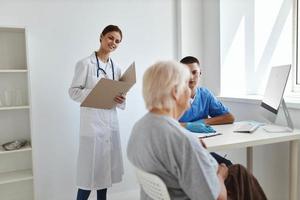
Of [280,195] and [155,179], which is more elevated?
[155,179]

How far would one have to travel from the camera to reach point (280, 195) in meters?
2.30

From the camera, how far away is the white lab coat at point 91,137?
217cm

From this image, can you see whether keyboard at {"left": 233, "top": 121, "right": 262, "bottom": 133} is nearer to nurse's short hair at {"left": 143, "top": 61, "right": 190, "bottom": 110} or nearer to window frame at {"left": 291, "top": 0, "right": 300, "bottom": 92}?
window frame at {"left": 291, "top": 0, "right": 300, "bottom": 92}

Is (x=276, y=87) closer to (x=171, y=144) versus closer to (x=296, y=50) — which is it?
(x=296, y=50)

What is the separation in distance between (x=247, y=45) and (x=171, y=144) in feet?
7.12

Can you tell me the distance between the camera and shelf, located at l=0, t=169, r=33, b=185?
2.28 metres

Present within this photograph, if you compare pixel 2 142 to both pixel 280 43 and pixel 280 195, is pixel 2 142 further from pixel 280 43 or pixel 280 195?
pixel 280 43

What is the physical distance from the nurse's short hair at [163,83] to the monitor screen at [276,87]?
39.5 inches

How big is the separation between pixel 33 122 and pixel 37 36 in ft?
2.35

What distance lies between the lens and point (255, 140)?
1708 millimetres

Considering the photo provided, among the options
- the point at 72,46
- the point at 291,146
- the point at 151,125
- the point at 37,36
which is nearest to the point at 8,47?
the point at 37,36

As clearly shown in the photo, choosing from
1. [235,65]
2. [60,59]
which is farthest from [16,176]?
[235,65]

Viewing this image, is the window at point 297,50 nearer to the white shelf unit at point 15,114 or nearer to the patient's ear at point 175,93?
the patient's ear at point 175,93

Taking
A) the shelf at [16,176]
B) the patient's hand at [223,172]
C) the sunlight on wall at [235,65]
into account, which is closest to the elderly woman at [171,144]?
the patient's hand at [223,172]
